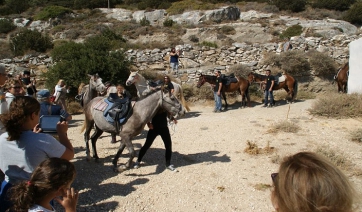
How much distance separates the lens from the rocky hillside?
1681cm

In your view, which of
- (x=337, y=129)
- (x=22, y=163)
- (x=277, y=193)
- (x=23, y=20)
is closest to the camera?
(x=277, y=193)

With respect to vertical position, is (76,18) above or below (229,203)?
above

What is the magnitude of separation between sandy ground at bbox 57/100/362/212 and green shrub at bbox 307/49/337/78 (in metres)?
6.30

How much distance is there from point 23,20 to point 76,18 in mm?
5999

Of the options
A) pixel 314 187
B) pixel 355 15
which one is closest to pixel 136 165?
pixel 314 187

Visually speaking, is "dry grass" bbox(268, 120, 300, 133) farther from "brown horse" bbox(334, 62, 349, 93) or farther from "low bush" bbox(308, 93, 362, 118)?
"brown horse" bbox(334, 62, 349, 93)

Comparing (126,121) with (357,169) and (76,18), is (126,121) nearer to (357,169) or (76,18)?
(357,169)

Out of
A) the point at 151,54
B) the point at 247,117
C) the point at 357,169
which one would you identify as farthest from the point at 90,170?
the point at 151,54

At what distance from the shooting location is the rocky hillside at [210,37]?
16.8 m

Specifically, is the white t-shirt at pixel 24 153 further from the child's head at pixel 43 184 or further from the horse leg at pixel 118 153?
the horse leg at pixel 118 153

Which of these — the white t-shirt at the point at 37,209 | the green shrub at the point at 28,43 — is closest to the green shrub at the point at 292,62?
Answer: the white t-shirt at the point at 37,209

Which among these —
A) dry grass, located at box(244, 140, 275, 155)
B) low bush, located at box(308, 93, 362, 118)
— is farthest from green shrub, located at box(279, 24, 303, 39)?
dry grass, located at box(244, 140, 275, 155)

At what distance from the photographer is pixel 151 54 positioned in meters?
17.3

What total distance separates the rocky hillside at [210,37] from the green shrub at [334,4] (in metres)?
8.93
